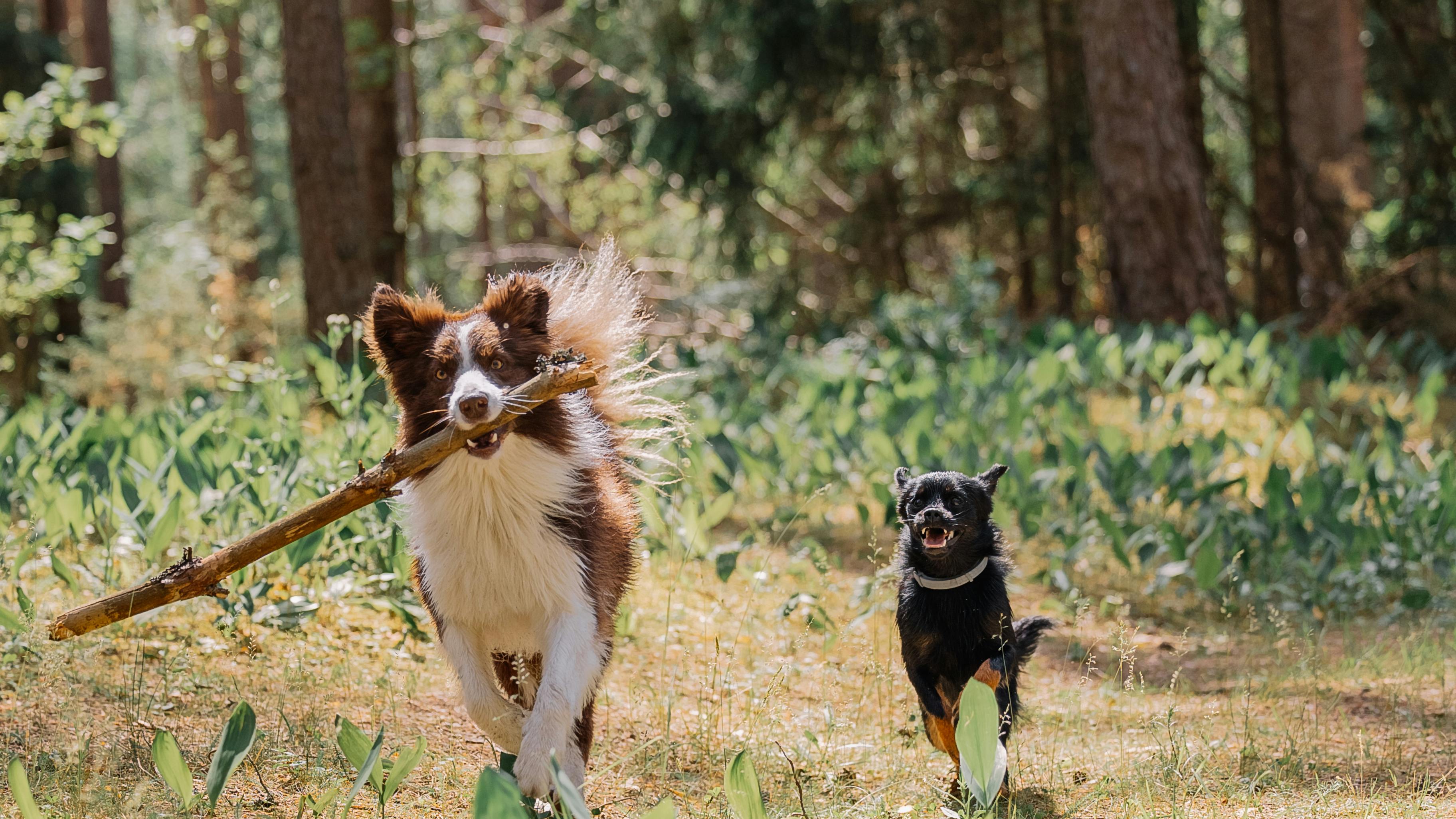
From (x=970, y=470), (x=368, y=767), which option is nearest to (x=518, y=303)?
(x=368, y=767)

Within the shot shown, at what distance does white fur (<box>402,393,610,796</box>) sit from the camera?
13.0 feet

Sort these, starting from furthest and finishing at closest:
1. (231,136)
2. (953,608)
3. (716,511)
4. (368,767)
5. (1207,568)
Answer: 1. (231,136)
2. (716,511)
3. (1207,568)
4. (953,608)
5. (368,767)

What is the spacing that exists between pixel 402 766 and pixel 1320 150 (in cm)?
1693

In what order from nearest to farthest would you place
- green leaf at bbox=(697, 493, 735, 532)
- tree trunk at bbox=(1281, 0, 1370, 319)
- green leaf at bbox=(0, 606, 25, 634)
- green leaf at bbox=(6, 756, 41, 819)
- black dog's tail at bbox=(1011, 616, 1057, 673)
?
green leaf at bbox=(6, 756, 41, 819) → green leaf at bbox=(0, 606, 25, 634) → black dog's tail at bbox=(1011, 616, 1057, 673) → green leaf at bbox=(697, 493, 735, 532) → tree trunk at bbox=(1281, 0, 1370, 319)

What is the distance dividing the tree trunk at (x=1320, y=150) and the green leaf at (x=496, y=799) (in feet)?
45.7

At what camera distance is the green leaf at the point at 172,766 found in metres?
3.25

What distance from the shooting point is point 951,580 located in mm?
4348

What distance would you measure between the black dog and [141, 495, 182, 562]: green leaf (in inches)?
125

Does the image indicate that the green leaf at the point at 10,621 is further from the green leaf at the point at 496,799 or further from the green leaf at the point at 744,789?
the green leaf at the point at 744,789

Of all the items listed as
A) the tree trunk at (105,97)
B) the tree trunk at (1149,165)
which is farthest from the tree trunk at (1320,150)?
the tree trunk at (105,97)

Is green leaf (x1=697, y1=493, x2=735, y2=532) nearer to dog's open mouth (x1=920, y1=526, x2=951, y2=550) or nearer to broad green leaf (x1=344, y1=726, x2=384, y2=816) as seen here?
dog's open mouth (x1=920, y1=526, x2=951, y2=550)

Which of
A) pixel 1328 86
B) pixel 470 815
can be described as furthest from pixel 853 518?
pixel 1328 86

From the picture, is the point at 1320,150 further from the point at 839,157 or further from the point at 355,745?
the point at 355,745

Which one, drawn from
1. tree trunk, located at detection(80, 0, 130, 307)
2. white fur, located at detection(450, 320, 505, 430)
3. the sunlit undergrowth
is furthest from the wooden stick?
tree trunk, located at detection(80, 0, 130, 307)
